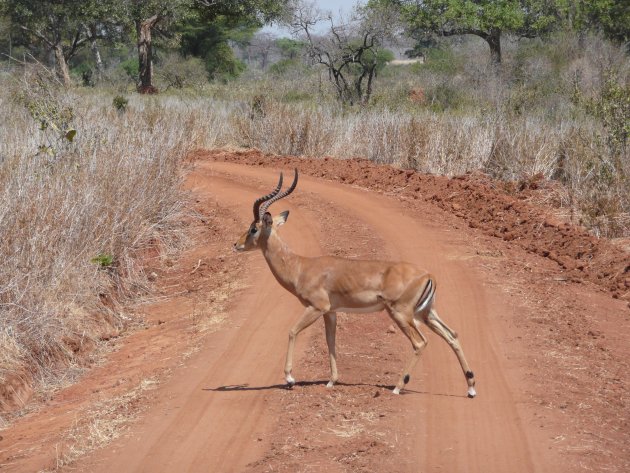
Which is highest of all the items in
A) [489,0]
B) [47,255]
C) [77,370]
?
[489,0]

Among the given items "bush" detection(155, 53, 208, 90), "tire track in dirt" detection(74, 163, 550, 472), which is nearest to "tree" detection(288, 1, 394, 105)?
"bush" detection(155, 53, 208, 90)

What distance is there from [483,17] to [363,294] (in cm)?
3266

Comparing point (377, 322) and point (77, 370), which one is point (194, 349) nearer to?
point (77, 370)

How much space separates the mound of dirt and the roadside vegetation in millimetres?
830

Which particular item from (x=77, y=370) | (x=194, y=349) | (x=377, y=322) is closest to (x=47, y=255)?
(x=77, y=370)

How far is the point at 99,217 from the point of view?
11.9 m

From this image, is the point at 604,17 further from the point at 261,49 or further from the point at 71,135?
the point at 261,49

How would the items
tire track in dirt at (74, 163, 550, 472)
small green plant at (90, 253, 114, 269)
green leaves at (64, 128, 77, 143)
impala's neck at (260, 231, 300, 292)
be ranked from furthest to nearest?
1. green leaves at (64, 128, 77, 143)
2. small green plant at (90, 253, 114, 269)
3. impala's neck at (260, 231, 300, 292)
4. tire track in dirt at (74, 163, 550, 472)

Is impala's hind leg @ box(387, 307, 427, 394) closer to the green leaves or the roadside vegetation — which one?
the roadside vegetation

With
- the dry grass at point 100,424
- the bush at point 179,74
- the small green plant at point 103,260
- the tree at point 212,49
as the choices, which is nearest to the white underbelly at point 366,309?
the dry grass at point 100,424

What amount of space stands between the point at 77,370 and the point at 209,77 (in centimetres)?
4761

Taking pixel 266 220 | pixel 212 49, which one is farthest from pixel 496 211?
pixel 212 49

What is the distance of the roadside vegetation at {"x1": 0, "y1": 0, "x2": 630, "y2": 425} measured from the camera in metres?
10.3

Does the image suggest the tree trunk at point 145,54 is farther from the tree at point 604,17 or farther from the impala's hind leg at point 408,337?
the impala's hind leg at point 408,337
